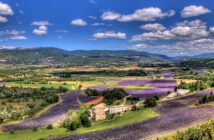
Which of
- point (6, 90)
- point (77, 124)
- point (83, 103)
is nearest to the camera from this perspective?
point (77, 124)

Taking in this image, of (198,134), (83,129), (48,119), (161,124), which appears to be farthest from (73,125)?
(198,134)

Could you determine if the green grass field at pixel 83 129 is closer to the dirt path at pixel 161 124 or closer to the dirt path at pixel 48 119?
the dirt path at pixel 161 124

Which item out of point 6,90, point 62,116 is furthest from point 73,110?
point 6,90

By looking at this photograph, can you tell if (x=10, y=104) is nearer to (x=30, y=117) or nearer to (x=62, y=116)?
(x=30, y=117)

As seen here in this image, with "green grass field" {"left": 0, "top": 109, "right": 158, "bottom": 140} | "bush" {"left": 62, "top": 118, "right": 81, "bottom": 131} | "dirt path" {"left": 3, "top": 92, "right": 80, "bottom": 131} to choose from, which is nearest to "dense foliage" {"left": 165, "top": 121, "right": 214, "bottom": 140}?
"green grass field" {"left": 0, "top": 109, "right": 158, "bottom": 140}

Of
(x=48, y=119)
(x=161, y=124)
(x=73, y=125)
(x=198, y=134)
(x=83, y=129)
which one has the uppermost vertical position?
(x=198, y=134)

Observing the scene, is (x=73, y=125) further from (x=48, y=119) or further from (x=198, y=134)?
(x=198, y=134)

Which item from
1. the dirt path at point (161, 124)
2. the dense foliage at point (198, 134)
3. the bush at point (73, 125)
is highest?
the dense foliage at point (198, 134)

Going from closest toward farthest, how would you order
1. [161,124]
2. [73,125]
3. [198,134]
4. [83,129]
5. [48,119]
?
Result: [198,134] → [161,124] → [83,129] → [73,125] → [48,119]

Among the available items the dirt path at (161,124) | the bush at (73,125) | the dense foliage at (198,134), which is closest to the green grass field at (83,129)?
the bush at (73,125)
